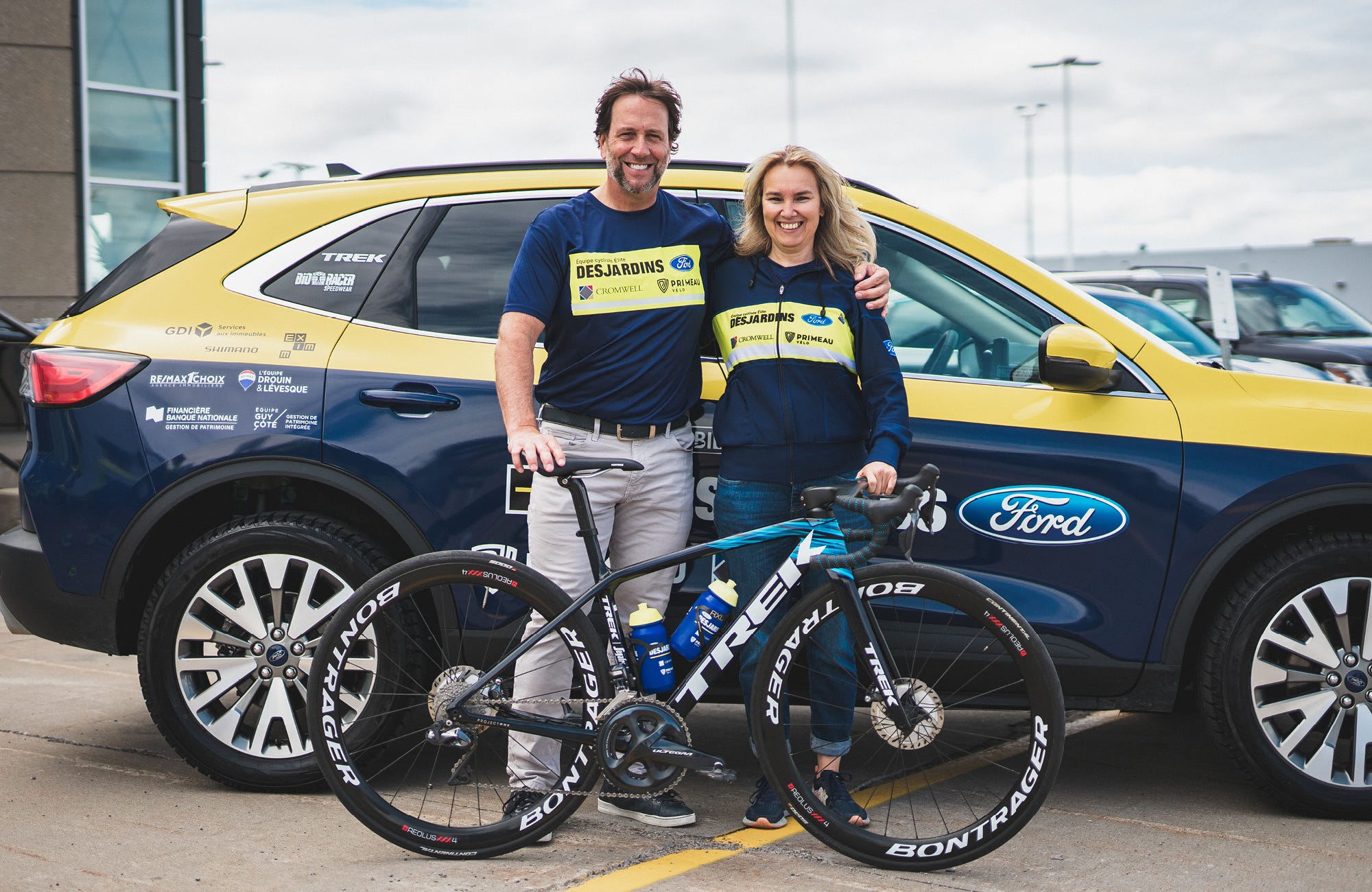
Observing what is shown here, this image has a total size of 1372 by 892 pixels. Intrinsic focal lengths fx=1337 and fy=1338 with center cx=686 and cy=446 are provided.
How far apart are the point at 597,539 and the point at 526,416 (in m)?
0.39

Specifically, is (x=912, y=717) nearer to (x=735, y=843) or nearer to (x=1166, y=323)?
(x=735, y=843)

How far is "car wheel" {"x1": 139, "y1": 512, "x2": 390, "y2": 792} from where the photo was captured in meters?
3.94

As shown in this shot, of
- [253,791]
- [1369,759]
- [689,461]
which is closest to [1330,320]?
[1369,759]

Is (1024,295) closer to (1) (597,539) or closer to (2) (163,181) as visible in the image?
(1) (597,539)

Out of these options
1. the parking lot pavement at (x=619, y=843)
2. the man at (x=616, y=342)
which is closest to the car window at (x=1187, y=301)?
the parking lot pavement at (x=619, y=843)

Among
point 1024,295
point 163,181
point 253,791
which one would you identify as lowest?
point 253,791

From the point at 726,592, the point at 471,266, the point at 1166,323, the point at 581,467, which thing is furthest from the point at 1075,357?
the point at 1166,323

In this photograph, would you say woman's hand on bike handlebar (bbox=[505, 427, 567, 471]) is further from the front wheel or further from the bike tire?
the front wheel

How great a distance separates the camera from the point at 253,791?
4047 mm

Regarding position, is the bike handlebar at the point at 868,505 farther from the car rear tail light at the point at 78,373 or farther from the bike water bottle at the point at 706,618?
the car rear tail light at the point at 78,373

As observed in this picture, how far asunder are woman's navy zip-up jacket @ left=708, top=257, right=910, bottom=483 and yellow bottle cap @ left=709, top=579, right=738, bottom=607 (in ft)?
0.99

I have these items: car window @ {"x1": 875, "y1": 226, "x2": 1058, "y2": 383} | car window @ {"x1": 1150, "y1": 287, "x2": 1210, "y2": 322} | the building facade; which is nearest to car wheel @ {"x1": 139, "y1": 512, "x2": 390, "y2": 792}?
car window @ {"x1": 875, "y1": 226, "x2": 1058, "y2": 383}

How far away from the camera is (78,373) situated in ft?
13.2

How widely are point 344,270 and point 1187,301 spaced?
1012 centimetres
